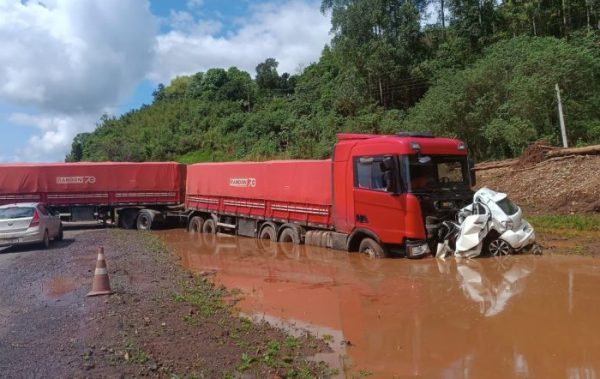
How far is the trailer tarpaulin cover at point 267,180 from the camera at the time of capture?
14.4 metres

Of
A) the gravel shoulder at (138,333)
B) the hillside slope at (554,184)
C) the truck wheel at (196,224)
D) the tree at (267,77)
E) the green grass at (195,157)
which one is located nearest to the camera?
the gravel shoulder at (138,333)

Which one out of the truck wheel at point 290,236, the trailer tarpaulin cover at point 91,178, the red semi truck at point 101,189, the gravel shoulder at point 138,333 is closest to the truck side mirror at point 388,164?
the gravel shoulder at point 138,333

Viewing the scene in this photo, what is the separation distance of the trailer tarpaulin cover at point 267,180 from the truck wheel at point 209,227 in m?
1.05

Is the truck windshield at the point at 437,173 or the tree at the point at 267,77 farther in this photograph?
the tree at the point at 267,77

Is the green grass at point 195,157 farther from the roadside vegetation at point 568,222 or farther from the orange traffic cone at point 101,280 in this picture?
the orange traffic cone at point 101,280

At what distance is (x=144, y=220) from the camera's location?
23484 millimetres

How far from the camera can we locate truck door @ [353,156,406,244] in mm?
11477

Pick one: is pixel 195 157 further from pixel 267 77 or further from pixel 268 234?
pixel 268 234

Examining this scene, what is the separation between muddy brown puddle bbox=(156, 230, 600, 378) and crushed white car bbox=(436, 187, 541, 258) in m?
0.33

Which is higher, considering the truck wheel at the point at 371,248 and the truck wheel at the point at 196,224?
the truck wheel at the point at 196,224

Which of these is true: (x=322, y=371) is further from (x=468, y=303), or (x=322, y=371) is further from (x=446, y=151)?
(x=446, y=151)

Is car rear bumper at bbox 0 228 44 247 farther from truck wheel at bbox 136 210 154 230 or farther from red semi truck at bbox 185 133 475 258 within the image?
truck wheel at bbox 136 210 154 230

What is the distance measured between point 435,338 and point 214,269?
279 inches

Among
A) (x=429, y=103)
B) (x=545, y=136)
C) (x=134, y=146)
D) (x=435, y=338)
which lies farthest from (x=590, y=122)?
(x=134, y=146)
